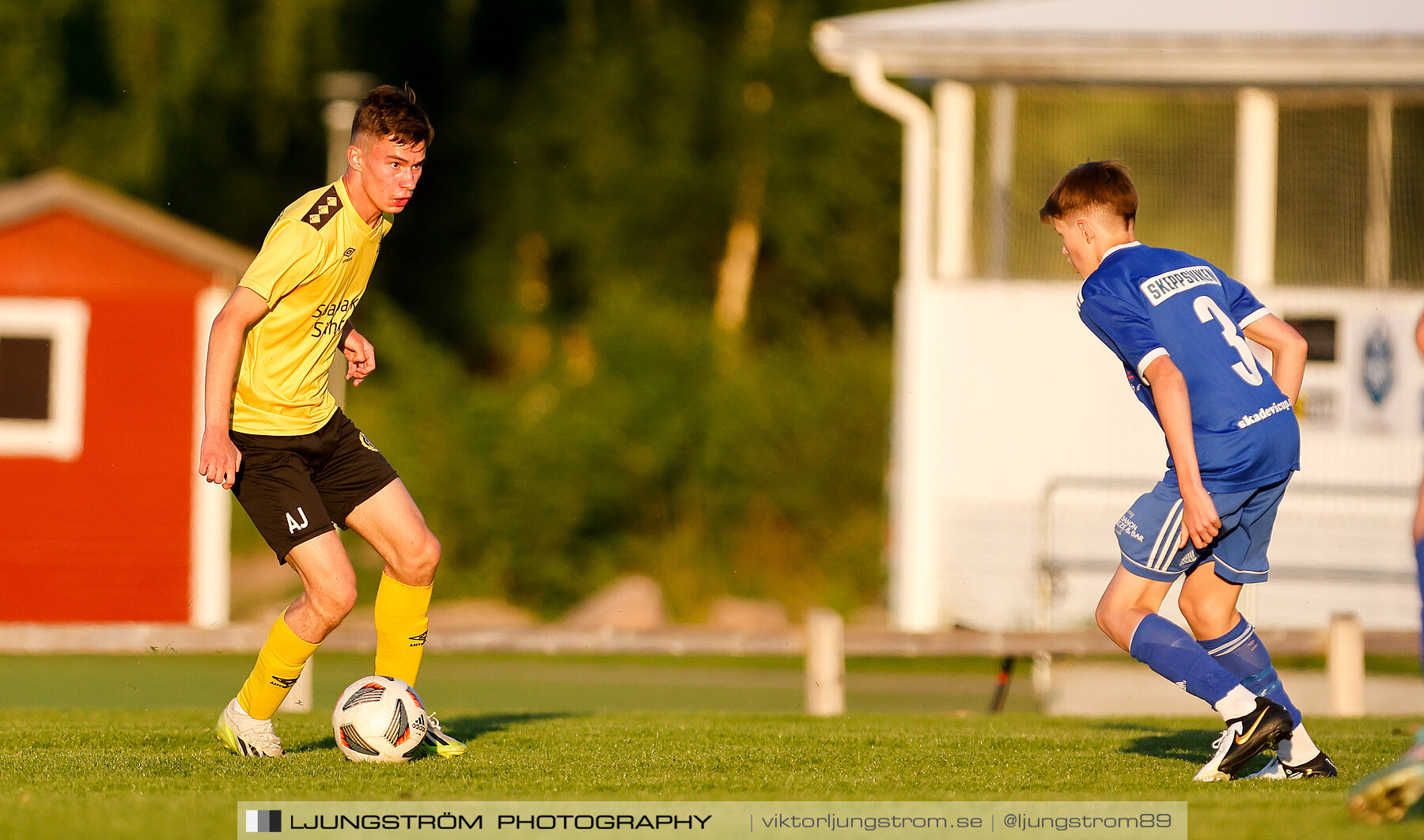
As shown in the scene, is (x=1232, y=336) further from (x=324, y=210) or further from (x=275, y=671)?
(x=275, y=671)

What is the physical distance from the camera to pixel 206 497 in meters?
15.1

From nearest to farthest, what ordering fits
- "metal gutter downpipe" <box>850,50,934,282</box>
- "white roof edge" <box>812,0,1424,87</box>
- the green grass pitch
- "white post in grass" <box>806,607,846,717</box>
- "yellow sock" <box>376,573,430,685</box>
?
1. the green grass pitch
2. "yellow sock" <box>376,573,430,685</box>
3. "white post in grass" <box>806,607,846,717</box>
4. "white roof edge" <box>812,0,1424,87</box>
5. "metal gutter downpipe" <box>850,50,934,282</box>

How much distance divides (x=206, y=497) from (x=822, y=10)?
54.2 ft

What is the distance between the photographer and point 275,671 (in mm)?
5676

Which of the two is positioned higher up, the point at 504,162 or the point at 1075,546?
the point at 504,162

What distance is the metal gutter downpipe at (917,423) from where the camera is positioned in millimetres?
13312

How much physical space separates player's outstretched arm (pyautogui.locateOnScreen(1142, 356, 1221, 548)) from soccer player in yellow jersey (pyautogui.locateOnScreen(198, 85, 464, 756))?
2519 millimetres

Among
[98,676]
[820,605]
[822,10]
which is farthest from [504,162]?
[98,676]

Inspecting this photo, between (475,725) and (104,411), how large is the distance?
9.40m

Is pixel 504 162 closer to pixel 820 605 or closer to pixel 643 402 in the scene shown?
pixel 643 402

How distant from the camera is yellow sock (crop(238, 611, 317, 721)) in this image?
5.68 meters

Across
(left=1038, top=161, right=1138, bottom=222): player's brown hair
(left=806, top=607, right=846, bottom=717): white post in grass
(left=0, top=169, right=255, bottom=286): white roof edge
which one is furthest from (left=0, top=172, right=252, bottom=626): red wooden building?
(left=1038, top=161, right=1138, bottom=222): player's brown hair

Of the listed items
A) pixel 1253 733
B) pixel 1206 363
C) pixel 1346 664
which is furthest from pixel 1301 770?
pixel 1346 664

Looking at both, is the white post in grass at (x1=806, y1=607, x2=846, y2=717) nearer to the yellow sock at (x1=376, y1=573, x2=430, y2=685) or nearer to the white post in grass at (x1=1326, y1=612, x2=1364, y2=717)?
the white post in grass at (x1=1326, y1=612, x2=1364, y2=717)
